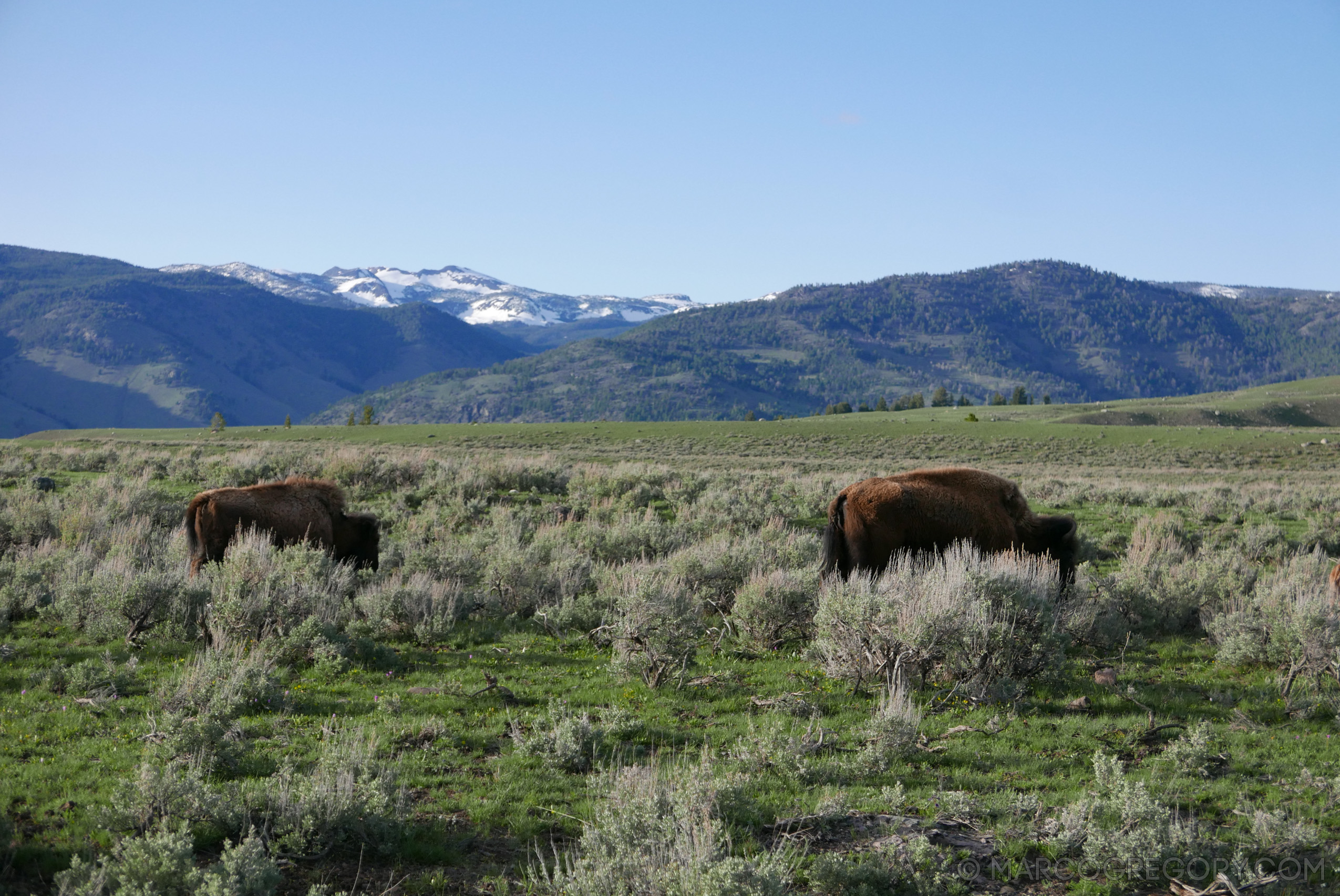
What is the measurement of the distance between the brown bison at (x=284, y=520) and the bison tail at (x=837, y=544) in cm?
581

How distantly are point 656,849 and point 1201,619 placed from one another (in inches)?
300

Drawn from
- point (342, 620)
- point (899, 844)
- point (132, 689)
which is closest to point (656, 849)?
point (899, 844)

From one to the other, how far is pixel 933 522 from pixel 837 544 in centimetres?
109

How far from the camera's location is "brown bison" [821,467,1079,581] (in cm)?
852

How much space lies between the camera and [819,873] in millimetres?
3674

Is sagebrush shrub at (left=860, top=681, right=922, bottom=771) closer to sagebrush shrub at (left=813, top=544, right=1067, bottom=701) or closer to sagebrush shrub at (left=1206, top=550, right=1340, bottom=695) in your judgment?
sagebrush shrub at (left=813, top=544, right=1067, bottom=701)

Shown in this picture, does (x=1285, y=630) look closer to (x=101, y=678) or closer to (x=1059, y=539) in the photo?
(x=1059, y=539)

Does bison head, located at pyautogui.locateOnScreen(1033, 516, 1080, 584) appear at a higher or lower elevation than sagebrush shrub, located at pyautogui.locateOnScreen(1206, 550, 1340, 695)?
higher

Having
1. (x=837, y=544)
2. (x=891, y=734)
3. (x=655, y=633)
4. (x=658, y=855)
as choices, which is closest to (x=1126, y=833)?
(x=891, y=734)

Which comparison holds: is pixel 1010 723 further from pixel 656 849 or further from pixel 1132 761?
pixel 656 849

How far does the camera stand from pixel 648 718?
5957mm

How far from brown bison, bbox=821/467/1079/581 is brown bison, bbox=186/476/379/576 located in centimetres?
599

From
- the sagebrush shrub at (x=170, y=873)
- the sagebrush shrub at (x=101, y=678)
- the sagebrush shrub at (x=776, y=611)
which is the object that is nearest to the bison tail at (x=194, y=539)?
the sagebrush shrub at (x=101, y=678)

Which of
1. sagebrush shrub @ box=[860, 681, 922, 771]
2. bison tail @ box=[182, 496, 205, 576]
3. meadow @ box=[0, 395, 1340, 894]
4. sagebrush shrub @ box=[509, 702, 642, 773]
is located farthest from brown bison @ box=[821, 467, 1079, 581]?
bison tail @ box=[182, 496, 205, 576]
